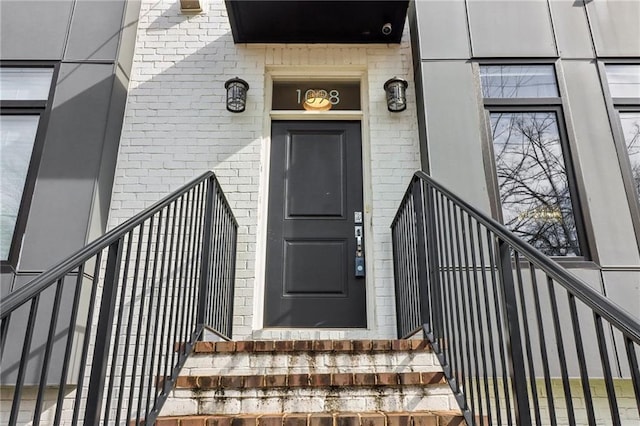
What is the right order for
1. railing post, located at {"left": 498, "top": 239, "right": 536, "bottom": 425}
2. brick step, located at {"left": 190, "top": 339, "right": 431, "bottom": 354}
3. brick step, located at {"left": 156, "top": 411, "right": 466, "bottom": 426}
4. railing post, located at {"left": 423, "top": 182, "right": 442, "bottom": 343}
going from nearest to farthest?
railing post, located at {"left": 498, "top": 239, "right": 536, "bottom": 425}, brick step, located at {"left": 156, "top": 411, "right": 466, "bottom": 426}, railing post, located at {"left": 423, "top": 182, "right": 442, "bottom": 343}, brick step, located at {"left": 190, "top": 339, "right": 431, "bottom": 354}

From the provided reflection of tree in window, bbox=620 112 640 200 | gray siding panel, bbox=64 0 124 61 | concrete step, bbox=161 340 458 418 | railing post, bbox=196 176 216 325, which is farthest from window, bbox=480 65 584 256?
gray siding panel, bbox=64 0 124 61

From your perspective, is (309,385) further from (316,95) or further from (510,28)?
(510,28)

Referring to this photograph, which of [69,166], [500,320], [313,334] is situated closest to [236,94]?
[69,166]

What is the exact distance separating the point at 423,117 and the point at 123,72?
249 cm

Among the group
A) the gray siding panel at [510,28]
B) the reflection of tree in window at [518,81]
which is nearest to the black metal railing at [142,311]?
the reflection of tree in window at [518,81]

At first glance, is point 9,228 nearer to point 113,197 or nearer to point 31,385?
point 113,197

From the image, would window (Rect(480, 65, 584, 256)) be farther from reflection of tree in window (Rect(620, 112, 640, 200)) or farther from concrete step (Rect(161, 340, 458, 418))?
concrete step (Rect(161, 340, 458, 418))

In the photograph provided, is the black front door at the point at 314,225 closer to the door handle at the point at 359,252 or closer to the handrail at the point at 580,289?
the door handle at the point at 359,252

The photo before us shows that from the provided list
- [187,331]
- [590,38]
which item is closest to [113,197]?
[187,331]

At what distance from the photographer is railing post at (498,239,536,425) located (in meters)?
1.35

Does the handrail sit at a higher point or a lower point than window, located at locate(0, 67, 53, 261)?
lower

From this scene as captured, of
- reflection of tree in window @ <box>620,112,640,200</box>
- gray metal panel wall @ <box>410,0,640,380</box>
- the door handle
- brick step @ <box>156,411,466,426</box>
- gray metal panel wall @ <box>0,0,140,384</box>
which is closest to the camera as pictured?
brick step @ <box>156,411,466,426</box>

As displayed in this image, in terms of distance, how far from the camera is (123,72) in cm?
364

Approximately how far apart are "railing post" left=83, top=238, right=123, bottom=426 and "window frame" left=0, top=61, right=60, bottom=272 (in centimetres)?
192
